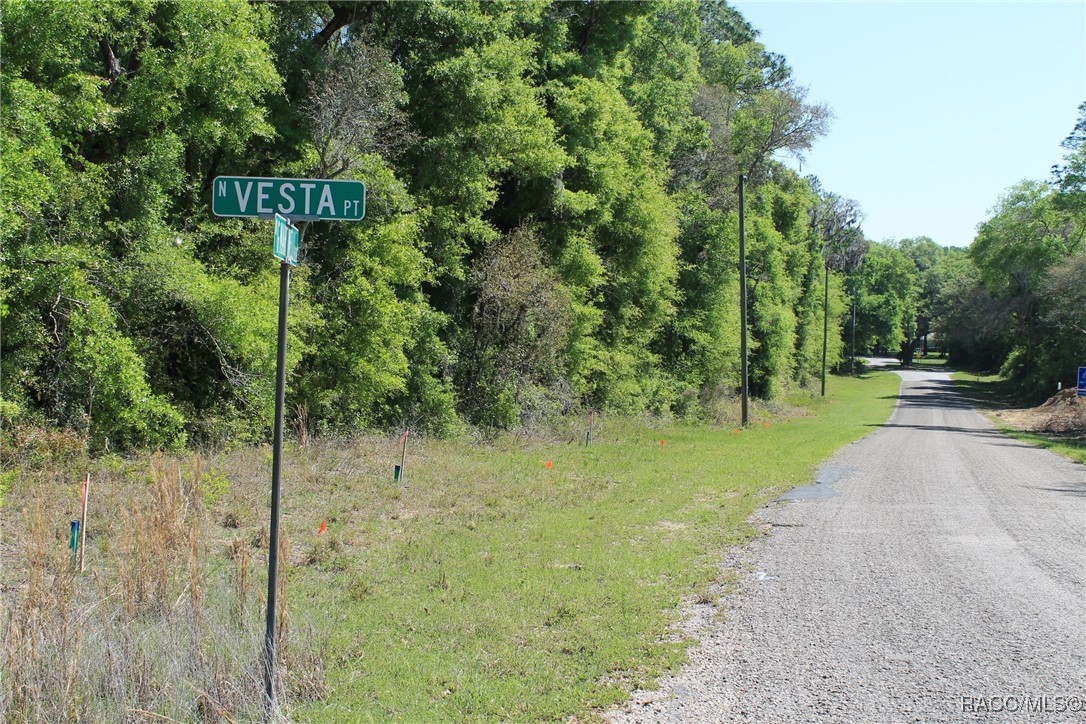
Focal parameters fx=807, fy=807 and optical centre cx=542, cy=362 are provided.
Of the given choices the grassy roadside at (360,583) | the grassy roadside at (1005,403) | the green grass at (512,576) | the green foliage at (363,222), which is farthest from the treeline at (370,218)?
the grassy roadside at (1005,403)

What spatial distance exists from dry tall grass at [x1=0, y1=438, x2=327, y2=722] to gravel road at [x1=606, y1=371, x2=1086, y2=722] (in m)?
2.34

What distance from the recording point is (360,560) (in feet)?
29.1

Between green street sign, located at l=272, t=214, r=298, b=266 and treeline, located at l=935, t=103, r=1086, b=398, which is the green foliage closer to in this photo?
green street sign, located at l=272, t=214, r=298, b=266

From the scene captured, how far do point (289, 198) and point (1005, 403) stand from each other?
197 feet

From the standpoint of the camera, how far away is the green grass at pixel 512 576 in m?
5.48

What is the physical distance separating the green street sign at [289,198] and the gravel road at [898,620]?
359 centimetres

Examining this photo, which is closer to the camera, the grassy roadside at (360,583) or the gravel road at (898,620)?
the grassy roadside at (360,583)

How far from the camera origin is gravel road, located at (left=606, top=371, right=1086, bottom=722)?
207 inches

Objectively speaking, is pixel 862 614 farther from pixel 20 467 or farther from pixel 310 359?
pixel 310 359

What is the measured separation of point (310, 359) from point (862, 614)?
44.2 feet

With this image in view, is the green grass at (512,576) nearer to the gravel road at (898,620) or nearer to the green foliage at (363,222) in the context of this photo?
the gravel road at (898,620)

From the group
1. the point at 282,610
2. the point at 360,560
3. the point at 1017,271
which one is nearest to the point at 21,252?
the point at 360,560

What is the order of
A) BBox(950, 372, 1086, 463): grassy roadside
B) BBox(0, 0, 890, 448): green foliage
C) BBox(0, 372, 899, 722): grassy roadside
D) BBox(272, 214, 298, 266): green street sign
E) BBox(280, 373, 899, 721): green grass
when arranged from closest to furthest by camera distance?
BBox(272, 214, 298, 266): green street sign
BBox(0, 372, 899, 722): grassy roadside
BBox(280, 373, 899, 721): green grass
BBox(0, 0, 890, 448): green foliage
BBox(950, 372, 1086, 463): grassy roadside

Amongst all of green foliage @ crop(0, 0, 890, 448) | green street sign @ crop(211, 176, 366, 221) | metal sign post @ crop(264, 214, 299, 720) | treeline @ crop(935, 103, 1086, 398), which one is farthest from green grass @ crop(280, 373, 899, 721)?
treeline @ crop(935, 103, 1086, 398)
